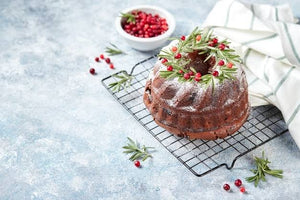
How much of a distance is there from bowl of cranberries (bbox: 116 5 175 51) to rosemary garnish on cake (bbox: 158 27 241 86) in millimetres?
814

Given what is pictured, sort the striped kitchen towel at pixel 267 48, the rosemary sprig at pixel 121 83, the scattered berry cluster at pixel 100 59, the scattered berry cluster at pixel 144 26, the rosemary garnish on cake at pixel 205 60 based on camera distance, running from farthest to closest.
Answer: the scattered berry cluster at pixel 144 26, the scattered berry cluster at pixel 100 59, the rosemary sprig at pixel 121 83, the striped kitchen towel at pixel 267 48, the rosemary garnish on cake at pixel 205 60

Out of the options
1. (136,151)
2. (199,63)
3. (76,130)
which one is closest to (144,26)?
(199,63)

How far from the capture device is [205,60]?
3455 millimetres

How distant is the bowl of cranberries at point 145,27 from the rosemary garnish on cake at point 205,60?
0.81 metres

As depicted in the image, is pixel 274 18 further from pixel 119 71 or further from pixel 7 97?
pixel 7 97

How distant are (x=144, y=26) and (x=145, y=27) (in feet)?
0.10

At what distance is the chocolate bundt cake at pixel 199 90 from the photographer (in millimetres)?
3430

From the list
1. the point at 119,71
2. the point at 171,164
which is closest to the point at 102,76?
the point at 119,71

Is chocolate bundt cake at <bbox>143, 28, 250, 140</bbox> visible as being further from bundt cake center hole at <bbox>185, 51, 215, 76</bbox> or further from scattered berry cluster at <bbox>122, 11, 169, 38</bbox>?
scattered berry cluster at <bbox>122, 11, 169, 38</bbox>

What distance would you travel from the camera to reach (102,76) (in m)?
4.40

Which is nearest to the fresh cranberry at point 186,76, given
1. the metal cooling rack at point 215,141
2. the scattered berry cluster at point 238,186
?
the metal cooling rack at point 215,141

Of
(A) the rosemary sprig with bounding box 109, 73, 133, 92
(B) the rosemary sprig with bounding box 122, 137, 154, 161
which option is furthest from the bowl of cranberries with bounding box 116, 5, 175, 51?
(B) the rosemary sprig with bounding box 122, 137, 154, 161

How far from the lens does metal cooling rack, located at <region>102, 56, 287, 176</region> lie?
11.9ft

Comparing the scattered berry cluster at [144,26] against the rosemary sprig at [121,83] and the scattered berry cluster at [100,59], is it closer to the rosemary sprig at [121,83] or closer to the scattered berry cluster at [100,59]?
the scattered berry cluster at [100,59]
